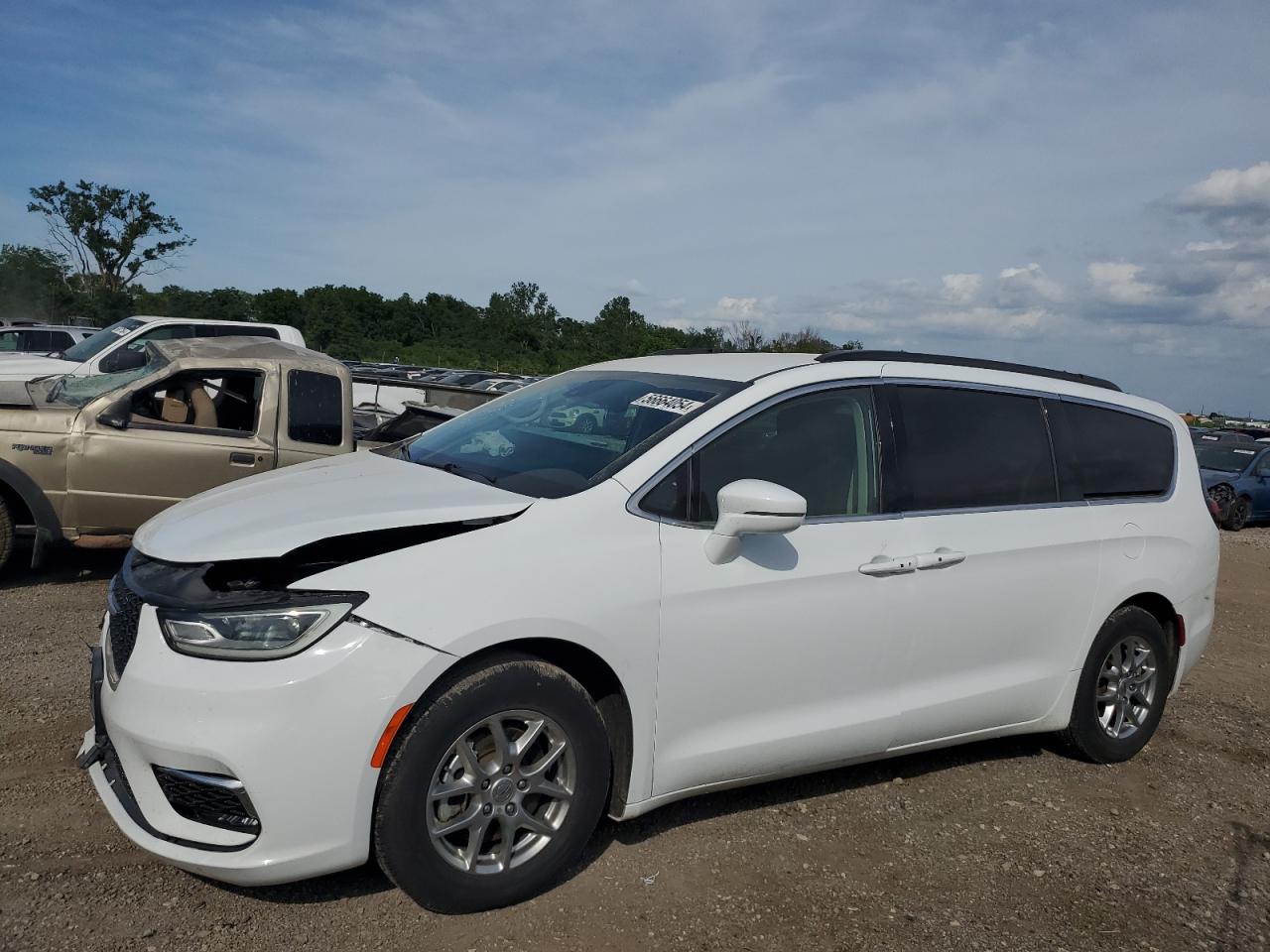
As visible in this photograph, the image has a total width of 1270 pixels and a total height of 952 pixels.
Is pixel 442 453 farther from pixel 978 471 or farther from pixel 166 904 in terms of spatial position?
pixel 978 471

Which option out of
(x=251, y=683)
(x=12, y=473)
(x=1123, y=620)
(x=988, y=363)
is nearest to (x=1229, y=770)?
(x=1123, y=620)

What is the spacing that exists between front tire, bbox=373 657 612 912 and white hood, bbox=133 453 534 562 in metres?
0.54

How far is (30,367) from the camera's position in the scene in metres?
10.6

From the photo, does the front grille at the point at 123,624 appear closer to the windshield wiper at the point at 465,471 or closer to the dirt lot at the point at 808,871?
the dirt lot at the point at 808,871

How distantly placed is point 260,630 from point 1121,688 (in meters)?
4.02

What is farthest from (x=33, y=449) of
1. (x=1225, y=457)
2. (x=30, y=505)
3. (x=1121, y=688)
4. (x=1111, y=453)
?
(x=1225, y=457)

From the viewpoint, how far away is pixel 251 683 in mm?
2834

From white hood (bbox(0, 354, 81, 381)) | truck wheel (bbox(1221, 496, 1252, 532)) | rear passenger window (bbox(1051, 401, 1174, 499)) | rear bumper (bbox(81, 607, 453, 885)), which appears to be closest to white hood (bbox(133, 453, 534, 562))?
rear bumper (bbox(81, 607, 453, 885))

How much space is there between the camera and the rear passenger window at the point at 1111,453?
4.79 meters

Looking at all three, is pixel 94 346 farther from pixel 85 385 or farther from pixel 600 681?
pixel 600 681

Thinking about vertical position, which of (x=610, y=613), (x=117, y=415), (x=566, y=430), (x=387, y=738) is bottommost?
(x=387, y=738)

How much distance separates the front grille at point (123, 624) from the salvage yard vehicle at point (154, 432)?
4.06m

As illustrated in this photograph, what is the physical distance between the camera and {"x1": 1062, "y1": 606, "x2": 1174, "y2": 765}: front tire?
15.8 ft

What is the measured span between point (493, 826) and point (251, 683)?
89 centimetres
